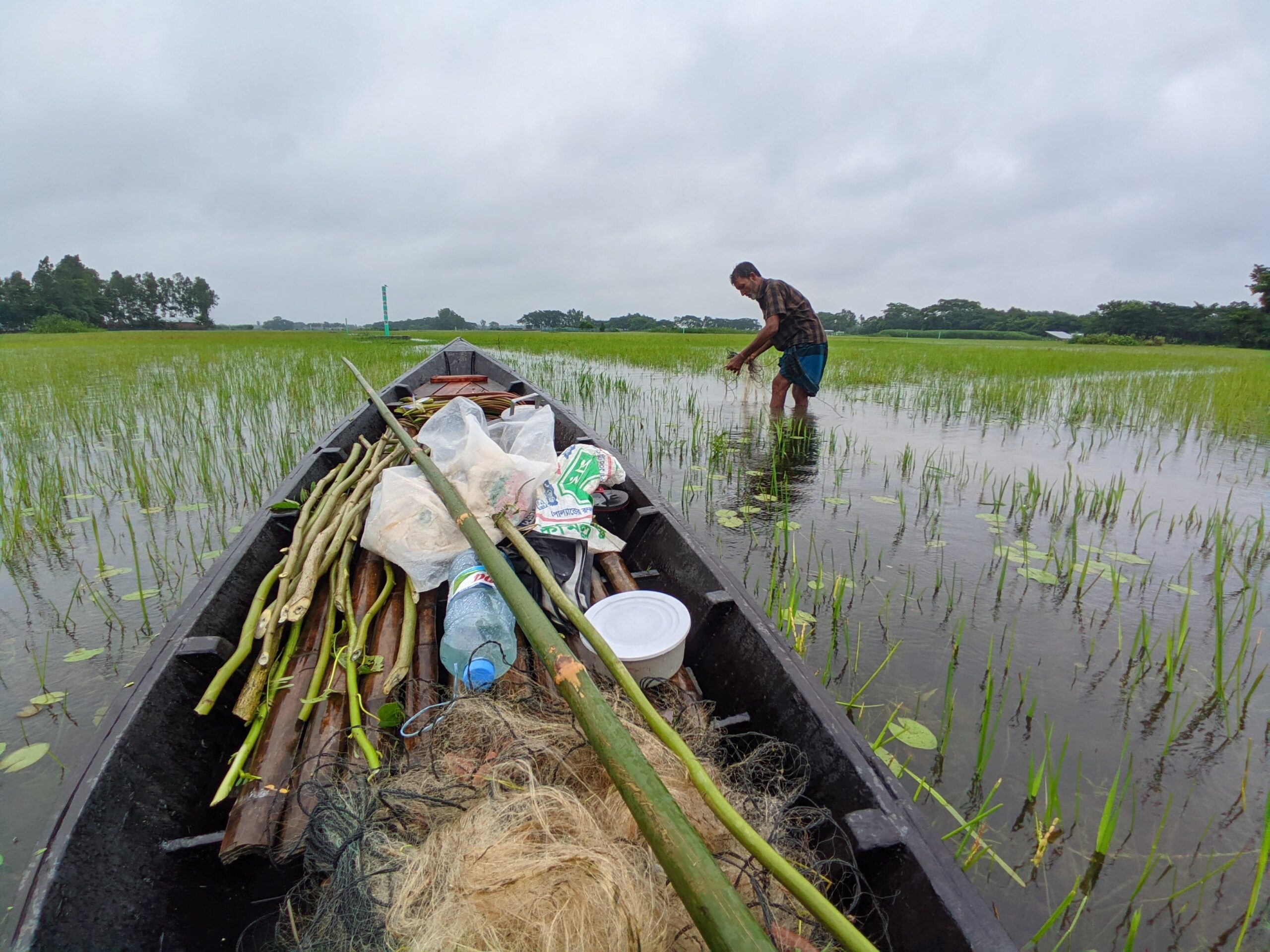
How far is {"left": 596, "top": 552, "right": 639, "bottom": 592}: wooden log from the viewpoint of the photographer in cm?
211

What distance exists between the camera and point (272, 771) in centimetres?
131

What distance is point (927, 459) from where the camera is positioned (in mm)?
4551

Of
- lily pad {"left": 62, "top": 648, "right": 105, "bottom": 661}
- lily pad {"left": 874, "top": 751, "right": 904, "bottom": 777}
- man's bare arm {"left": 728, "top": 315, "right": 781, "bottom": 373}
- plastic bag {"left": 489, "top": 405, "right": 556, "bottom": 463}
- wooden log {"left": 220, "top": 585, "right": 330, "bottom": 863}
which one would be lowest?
lily pad {"left": 874, "top": 751, "right": 904, "bottom": 777}

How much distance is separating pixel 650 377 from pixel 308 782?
9.55 meters

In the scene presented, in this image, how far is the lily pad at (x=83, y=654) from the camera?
6.86ft

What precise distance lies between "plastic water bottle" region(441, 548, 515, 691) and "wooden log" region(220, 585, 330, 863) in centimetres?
40

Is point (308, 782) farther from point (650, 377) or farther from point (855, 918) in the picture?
point (650, 377)

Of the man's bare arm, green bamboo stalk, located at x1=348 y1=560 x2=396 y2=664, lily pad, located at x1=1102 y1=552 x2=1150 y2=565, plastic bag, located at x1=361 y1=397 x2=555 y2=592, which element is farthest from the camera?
the man's bare arm

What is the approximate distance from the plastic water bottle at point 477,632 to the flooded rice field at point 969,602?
73cm

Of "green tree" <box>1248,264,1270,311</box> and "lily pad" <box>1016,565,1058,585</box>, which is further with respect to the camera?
"green tree" <box>1248,264,1270,311</box>

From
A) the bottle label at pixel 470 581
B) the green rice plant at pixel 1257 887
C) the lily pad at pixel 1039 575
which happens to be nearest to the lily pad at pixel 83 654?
the bottle label at pixel 470 581

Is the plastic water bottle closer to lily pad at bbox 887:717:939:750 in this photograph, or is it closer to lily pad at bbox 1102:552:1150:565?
lily pad at bbox 887:717:939:750

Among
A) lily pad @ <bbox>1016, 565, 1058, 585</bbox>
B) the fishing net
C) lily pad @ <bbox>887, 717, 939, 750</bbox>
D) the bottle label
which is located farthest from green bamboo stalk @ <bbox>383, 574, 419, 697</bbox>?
lily pad @ <bbox>1016, 565, 1058, 585</bbox>

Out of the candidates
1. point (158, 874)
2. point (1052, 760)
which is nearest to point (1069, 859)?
point (1052, 760)
